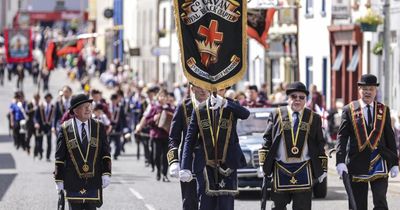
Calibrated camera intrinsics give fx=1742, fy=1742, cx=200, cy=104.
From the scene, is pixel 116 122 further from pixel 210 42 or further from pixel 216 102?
pixel 216 102

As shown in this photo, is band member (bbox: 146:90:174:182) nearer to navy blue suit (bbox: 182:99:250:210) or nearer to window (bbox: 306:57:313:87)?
navy blue suit (bbox: 182:99:250:210)

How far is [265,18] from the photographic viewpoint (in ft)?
145

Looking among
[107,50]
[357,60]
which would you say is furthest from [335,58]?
[107,50]

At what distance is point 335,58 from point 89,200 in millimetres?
33053

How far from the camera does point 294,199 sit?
18.1 meters

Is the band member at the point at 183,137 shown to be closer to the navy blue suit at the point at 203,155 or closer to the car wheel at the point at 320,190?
the navy blue suit at the point at 203,155

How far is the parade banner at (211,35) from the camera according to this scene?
18391 millimetres

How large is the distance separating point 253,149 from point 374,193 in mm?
7752

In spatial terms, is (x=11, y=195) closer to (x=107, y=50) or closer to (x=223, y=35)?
(x=223, y=35)

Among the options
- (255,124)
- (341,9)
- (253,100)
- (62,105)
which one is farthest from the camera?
(341,9)

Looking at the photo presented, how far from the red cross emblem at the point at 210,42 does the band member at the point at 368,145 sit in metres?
1.63

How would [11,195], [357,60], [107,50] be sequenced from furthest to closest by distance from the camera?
[107,50], [357,60], [11,195]

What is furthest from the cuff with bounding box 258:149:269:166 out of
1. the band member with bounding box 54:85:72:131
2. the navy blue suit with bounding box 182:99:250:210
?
the band member with bounding box 54:85:72:131

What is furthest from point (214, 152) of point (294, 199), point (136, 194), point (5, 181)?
point (5, 181)
